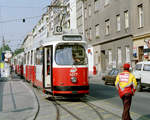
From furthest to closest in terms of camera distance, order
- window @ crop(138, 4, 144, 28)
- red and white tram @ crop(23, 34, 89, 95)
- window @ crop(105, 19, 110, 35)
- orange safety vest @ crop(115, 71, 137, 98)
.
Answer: window @ crop(105, 19, 110, 35)
window @ crop(138, 4, 144, 28)
red and white tram @ crop(23, 34, 89, 95)
orange safety vest @ crop(115, 71, 137, 98)

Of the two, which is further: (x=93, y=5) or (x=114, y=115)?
(x=93, y=5)

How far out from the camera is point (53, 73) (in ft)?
44.2

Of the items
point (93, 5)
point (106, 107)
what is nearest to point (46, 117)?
point (106, 107)

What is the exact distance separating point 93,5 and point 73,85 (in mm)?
32101

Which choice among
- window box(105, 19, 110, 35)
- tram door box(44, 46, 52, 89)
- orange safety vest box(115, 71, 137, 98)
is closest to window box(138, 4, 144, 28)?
window box(105, 19, 110, 35)

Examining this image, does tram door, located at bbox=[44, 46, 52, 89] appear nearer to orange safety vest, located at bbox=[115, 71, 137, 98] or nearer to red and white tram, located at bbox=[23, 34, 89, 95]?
red and white tram, located at bbox=[23, 34, 89, 95]

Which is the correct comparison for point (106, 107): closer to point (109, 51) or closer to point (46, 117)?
point (46, 117)

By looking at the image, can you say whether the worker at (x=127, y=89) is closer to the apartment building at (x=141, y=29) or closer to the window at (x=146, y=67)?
the window at (x=146, y=67)

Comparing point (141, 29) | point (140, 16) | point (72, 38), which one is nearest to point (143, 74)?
point (72, 38)

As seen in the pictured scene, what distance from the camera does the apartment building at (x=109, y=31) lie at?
33031 millimetres

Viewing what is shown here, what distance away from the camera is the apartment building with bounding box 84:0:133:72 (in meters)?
33.0

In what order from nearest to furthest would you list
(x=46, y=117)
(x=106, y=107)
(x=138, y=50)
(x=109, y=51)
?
(x=46, y=117), (x=106, y=107), (x=138, y=50), (x=109, y=51)

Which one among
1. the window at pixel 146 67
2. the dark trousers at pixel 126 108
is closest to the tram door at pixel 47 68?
the dark trousers at pixel 126 108

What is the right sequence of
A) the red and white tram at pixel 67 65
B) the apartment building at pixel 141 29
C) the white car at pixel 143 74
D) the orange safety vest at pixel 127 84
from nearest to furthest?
the orange safety vest at pixel 127 84 < the red and white tram at pixel 67 65 < the white car at pixel 143 74 < the apartment building at pixel 141 29
